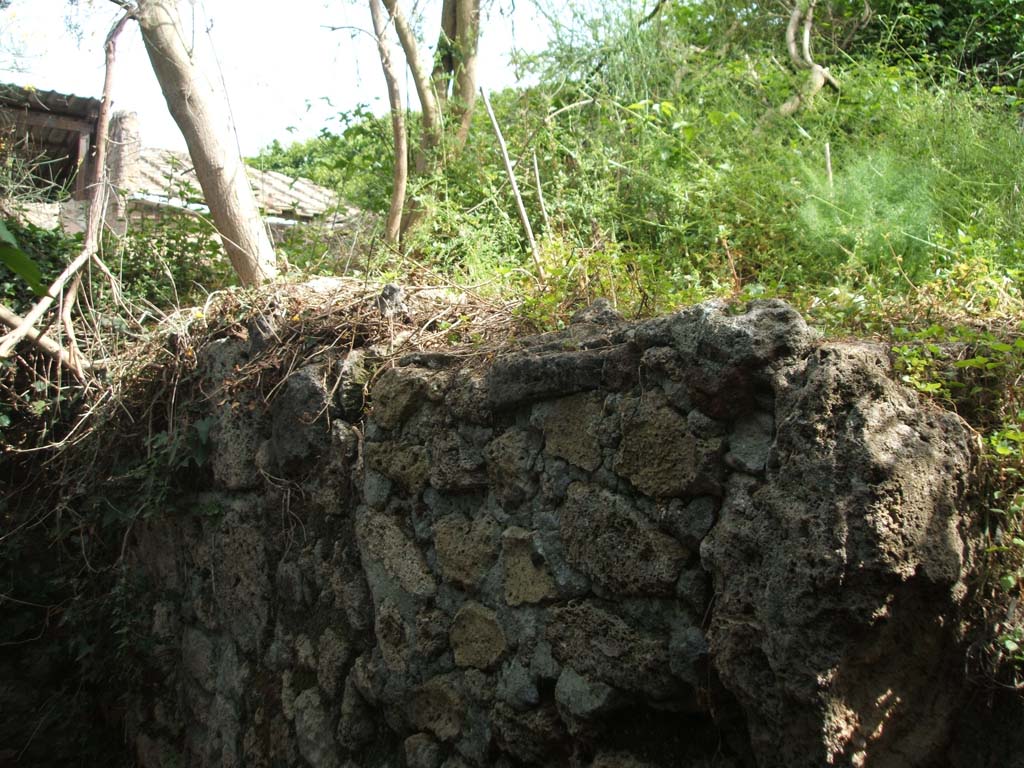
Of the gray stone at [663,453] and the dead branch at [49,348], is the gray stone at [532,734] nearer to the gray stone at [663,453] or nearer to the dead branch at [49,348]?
the gray stone at [663,453]

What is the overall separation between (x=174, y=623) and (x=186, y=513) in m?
0.55

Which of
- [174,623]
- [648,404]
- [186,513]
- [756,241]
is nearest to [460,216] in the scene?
[756,241]

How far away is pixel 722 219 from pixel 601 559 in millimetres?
3177

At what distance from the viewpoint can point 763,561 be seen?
2115 millimetres

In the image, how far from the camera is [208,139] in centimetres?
576

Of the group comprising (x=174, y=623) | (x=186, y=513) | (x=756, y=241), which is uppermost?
(x=756, y=241)

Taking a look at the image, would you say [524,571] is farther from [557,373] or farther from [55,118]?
[55,118]

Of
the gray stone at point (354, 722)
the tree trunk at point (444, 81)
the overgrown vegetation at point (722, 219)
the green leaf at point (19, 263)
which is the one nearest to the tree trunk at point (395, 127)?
the tree trunk at point (444, 81)

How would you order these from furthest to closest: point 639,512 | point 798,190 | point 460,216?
point 460,216
point 798,190
point 639,512

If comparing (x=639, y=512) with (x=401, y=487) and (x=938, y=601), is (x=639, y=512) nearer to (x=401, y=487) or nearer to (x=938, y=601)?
(x=938, y=601)

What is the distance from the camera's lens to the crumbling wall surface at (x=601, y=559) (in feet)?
6.58

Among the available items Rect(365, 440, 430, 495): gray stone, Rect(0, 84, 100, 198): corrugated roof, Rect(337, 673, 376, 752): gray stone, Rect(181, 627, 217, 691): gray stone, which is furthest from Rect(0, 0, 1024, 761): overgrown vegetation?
Rect(0, 84, 100, 198): corrugated roof

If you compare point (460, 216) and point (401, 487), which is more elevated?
point (460, 216)

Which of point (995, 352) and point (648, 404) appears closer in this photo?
point (995, 352)
